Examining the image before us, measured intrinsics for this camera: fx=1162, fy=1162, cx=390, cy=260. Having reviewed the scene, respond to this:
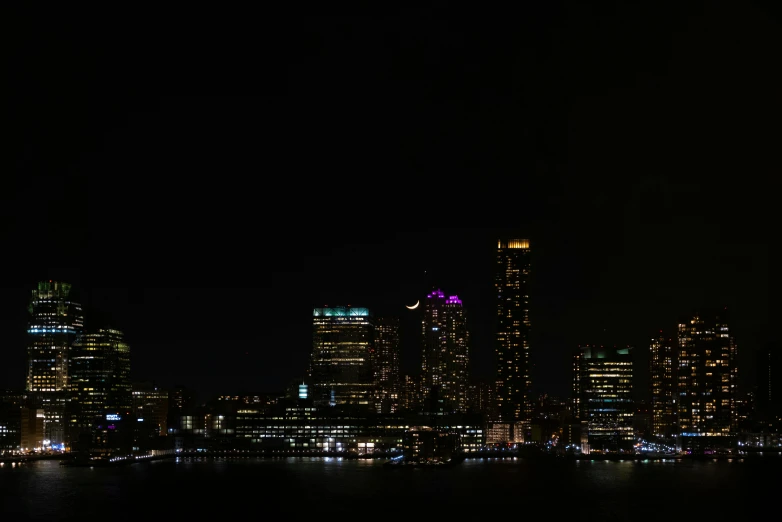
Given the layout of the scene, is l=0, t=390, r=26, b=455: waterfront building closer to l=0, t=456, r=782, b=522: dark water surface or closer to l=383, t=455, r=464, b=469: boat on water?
l=0, t=456, r=782, b=522: dark water surface

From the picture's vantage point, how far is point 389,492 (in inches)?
4277

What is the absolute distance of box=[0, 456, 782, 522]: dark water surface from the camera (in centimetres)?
9138

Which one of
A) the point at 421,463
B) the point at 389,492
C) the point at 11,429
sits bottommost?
the point at 421,463

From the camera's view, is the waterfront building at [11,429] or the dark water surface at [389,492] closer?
the dark water surface at [389,492]

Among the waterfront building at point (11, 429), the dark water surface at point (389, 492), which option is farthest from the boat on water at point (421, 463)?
the waterfront building at point (11, 429)

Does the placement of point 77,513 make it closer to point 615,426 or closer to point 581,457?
point 581,457

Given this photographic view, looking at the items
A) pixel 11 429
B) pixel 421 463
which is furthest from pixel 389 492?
pixel 11 429

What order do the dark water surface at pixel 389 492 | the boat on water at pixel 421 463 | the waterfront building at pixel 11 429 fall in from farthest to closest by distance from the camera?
the waterfront building at pixel 11 429 → the boat on water at pixel 421 463 → the dark water surface at pixel 389 492

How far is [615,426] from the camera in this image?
651 feet

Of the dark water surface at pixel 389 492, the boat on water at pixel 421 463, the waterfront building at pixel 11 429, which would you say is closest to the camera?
the dark water surface at pixel 389 492

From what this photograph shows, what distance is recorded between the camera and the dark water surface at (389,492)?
91.4 metres

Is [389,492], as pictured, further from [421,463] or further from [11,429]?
[11,429]

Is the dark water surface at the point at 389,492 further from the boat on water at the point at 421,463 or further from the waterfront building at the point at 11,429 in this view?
the waterfront building at the point at 11,429

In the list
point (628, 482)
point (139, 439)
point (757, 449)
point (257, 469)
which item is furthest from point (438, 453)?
point (757, 449)
